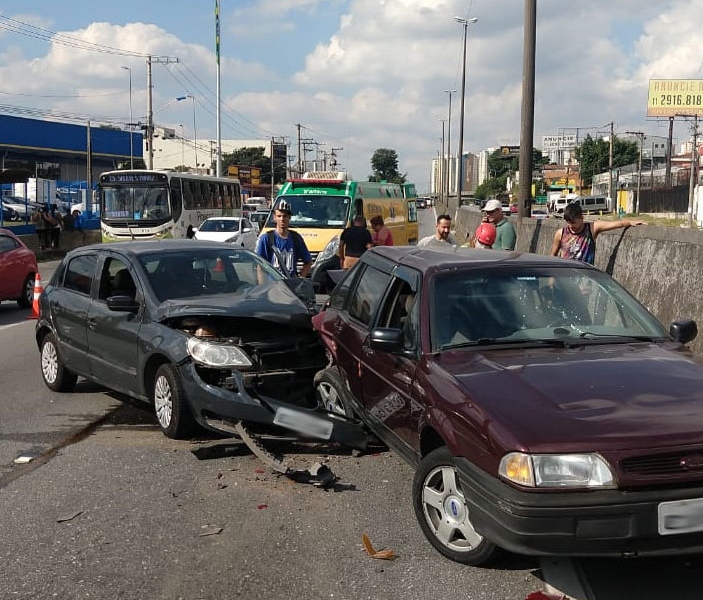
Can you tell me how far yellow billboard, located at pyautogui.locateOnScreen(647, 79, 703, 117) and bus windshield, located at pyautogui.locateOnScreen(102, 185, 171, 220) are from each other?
67.1 m

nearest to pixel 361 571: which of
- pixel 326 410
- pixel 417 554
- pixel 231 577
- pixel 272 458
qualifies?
pixel 417 554

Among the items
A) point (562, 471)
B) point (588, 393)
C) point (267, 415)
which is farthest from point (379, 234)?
point (562, 471)

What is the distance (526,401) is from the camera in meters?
3.96

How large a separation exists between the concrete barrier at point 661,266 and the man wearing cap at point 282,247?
4.00 meters

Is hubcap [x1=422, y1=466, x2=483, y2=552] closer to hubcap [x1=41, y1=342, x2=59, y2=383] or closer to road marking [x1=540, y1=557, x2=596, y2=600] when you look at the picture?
road marking [x1=540, y1=557, x2=596, y2=600]

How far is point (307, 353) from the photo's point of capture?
22.9 feet

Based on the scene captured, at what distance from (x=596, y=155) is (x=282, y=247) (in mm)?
103189

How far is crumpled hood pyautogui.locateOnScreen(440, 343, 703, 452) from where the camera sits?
3645 millimetres

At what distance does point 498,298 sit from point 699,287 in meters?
3.98

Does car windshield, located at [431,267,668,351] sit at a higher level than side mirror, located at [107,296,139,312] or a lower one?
higher

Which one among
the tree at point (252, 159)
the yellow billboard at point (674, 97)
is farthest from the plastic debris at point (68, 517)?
the tree at point (252, 159)

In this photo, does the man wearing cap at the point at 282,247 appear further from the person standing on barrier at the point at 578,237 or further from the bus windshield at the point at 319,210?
the bus windshield at the point at 319,210

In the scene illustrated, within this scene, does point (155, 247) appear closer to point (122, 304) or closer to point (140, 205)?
point (122, 304)

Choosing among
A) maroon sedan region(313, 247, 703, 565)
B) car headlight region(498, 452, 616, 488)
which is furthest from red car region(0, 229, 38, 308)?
car headlight region(498, 452, 616, 488)
